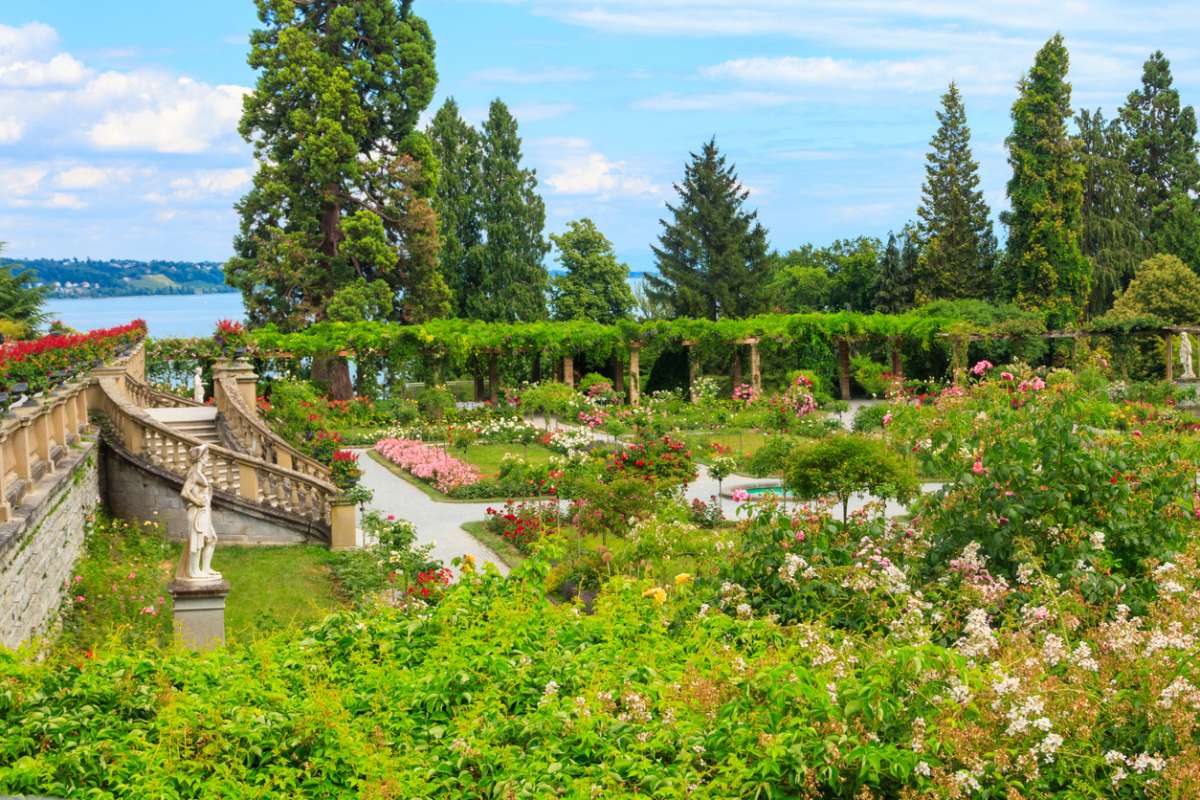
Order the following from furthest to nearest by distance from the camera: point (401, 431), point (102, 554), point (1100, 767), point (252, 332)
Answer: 1. point (252, 332)
2. point (401, 431)
3. point (102, 554)
4. point (1100, 767)

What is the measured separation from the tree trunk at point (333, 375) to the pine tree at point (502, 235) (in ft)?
27.5

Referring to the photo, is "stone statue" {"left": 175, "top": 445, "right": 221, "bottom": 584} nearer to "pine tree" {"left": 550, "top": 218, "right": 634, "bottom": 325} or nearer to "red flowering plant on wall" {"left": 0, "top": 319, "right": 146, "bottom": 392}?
"red flowering plant on wall" {"left": 0, "top": 319, "right": 146, "bottom": 392}

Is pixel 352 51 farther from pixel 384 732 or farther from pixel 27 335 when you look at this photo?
pixel 384 732

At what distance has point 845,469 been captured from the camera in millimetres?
14102

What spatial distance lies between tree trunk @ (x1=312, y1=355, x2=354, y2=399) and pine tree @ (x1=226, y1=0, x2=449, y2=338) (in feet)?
0.26

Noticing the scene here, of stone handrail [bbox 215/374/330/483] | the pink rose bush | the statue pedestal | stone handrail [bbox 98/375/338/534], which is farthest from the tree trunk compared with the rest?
the statue pedestal

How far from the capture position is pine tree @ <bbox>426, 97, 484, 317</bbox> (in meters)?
41.6

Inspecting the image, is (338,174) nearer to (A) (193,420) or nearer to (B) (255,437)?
(A) (193,420)

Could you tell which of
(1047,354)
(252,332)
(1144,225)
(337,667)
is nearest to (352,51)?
(252,332)

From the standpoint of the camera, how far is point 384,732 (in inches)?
203

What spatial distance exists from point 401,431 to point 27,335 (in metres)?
10.2

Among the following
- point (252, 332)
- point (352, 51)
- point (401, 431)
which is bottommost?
point (401, 431)

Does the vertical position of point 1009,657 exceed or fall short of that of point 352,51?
it falls short

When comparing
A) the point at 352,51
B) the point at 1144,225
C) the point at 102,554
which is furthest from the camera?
the point at 1144,225
